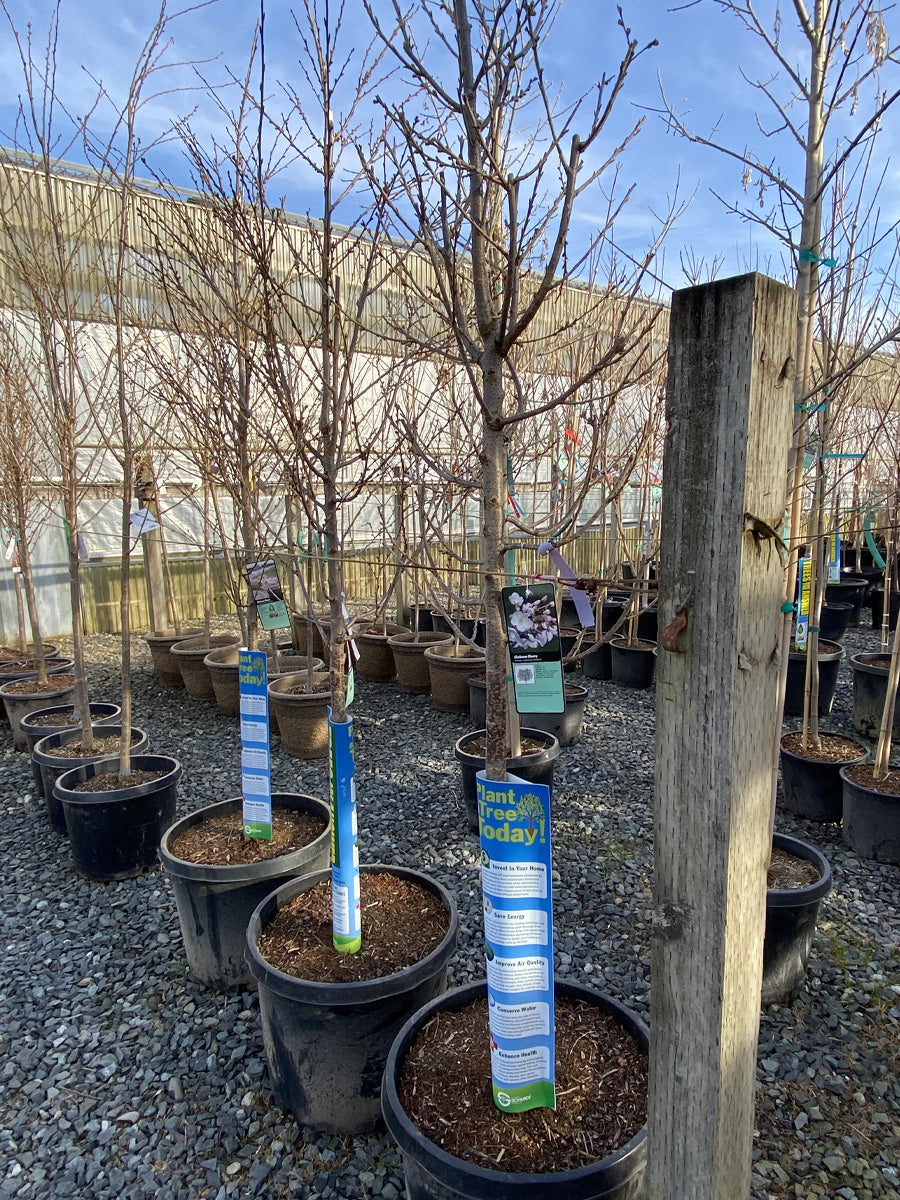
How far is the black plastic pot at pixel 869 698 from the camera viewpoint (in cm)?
457

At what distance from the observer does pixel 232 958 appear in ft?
8.08

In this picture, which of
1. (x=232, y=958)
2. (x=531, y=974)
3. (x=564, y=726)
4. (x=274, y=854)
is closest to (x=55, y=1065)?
(x=232, y=958)

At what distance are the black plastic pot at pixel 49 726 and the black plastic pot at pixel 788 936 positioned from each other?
3.65m

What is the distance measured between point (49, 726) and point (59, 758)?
2.99ft

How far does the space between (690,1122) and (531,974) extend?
410mm

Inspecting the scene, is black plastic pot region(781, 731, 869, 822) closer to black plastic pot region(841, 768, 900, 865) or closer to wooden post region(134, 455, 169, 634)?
black plastic pot region(841, 768, 900, 865)

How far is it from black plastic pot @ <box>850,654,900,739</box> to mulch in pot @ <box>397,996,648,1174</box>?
370 cm

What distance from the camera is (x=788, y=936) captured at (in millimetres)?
2293

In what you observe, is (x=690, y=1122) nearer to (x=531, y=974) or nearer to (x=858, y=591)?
(x=531, y=974)

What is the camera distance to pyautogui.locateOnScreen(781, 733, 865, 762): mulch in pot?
355 cm

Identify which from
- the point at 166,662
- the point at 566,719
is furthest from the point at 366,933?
the point at 166,662

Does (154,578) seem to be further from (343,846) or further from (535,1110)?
(535,1110)

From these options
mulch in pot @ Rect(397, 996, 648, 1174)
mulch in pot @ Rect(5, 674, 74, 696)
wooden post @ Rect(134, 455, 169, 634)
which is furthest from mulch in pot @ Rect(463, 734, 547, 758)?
wooden post @ Rect(134, 455, 169, 634)

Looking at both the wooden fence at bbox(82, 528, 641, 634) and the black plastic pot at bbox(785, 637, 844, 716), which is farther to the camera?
the wooden fence at bbox(82, 528, 641, 634)
